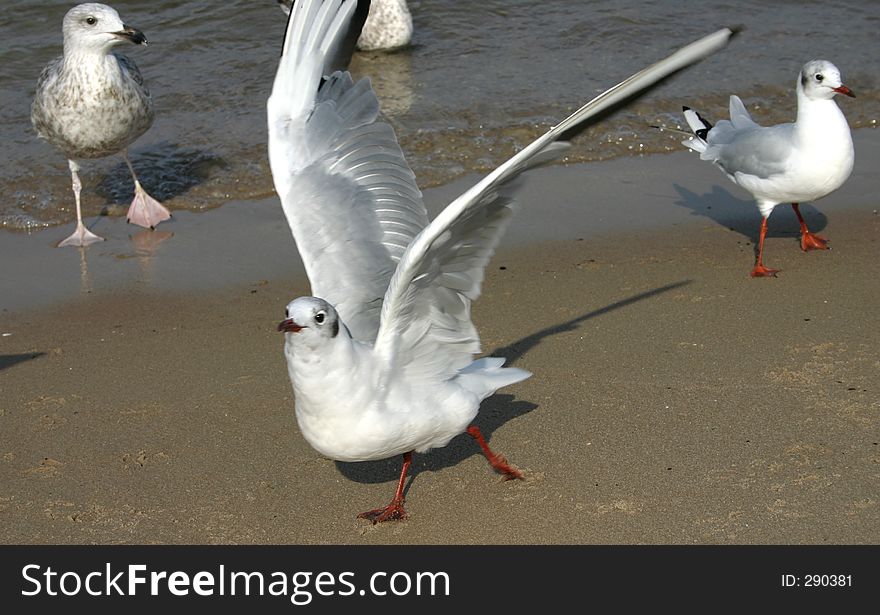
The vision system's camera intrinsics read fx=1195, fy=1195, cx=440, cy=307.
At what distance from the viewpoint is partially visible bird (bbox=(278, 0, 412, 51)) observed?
10609 mm

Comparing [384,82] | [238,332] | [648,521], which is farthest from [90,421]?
[384,82]

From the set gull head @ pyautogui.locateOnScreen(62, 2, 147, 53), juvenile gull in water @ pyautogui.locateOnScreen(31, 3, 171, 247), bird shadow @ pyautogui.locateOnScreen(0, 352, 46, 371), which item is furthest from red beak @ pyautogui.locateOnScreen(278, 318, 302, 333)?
gull head @ pyautogui.locateOnScreen(62, 2, 147, 53)

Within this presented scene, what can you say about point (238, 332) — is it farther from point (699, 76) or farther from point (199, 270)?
point (699, 76)

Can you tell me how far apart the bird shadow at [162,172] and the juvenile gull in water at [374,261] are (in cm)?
300

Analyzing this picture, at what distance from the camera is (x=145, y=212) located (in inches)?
277

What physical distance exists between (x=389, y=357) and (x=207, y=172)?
427 centimetres

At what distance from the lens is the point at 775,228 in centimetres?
673

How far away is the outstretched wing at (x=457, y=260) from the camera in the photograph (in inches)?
126

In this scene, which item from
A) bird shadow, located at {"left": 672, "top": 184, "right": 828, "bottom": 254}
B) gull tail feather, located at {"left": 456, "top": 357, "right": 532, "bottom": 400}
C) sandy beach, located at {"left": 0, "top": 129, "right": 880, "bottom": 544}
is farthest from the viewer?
bird shadow, located at {"left": 672, "top": 184, "right": 828, "bottom": 254}

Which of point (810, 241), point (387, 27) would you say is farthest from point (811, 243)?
point (387, 27)

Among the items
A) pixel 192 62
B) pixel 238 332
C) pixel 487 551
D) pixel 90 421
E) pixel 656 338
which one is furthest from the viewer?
pixel 192 62

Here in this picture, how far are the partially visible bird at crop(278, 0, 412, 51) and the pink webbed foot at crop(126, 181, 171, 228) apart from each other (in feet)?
13.2

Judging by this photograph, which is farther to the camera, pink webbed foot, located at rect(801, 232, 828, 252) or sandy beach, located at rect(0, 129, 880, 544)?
pink webbed foot, located at rect(801, 232, 828, 252)

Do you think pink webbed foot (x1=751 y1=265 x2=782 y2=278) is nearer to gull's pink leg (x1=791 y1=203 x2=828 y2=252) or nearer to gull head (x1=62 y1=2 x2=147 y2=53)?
gull's pink leg (x1=791 y1=203 x2=828 y2=252)
